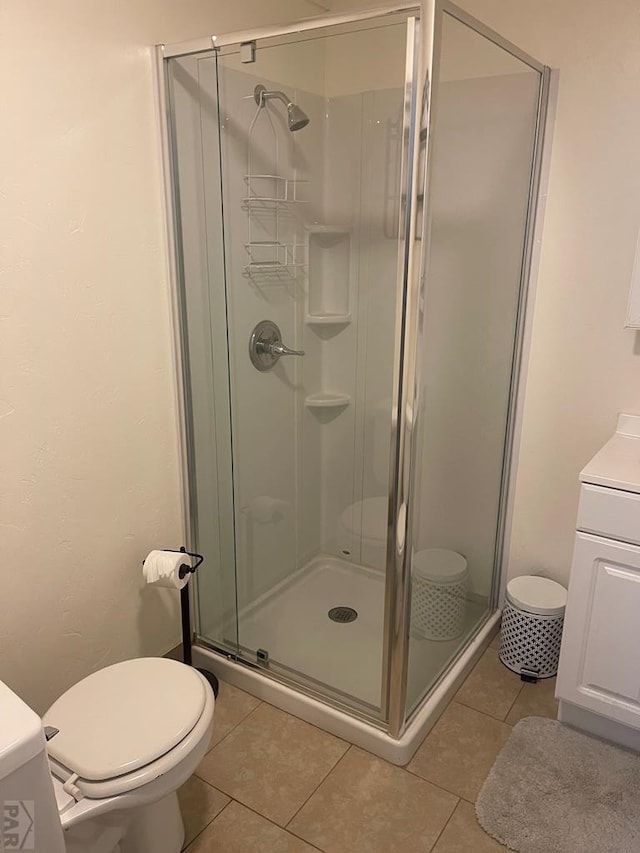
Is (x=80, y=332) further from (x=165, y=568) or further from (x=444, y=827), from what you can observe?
(x=444, y=827)

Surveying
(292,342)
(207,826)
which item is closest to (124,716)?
(207,826)

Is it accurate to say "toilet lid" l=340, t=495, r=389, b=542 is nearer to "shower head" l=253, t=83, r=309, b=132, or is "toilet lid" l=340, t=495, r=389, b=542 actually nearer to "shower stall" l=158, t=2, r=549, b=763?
"shower stall" l=158, t=2, r=549, b=763

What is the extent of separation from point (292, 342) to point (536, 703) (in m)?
1.49

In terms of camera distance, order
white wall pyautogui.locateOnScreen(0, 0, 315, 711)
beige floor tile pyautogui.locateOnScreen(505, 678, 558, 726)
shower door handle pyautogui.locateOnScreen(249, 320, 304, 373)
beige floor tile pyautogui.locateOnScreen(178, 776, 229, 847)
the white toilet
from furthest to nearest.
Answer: shower door handle pyautogui.locateOnScreen(249, 320, 304, 373), beige floor tile pyautogui.locateOnScreen(505, 678, 558, 726), beige floor tile pyautogui.locateOnScreen(178, 776, 229, 847), white wall pyautogui.locateOnScreen(0, 0, 315, 711), the white toilet

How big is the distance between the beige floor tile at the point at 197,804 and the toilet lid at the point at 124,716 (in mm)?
408

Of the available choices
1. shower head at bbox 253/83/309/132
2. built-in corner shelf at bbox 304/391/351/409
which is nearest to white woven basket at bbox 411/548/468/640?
built-in corner shelf at bbox 304/391/351/409

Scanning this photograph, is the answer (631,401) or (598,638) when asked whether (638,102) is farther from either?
(598,638)

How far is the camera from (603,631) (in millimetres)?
1863

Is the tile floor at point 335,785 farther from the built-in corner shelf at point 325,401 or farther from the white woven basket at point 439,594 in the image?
the built-in corner shelf at point 325,401

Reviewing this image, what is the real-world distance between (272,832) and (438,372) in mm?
1316

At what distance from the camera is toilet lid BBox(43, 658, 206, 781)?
1435 mm

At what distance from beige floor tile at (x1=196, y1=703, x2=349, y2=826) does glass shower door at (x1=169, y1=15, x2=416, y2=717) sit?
0.15m

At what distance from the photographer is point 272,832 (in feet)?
5.63

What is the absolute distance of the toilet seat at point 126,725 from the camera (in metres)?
1.41
